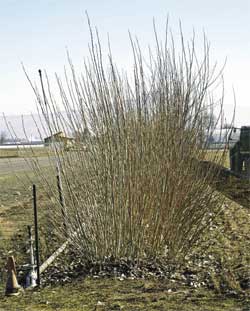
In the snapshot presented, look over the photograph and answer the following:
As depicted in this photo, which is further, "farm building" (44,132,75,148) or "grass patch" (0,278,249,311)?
"farm building" (44,132,75,148)

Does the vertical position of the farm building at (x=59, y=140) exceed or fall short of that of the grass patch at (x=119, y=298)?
it exceeds it

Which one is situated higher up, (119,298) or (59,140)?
(59,140)

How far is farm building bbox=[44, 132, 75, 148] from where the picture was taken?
6306 mm

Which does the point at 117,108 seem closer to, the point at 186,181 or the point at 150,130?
the point at 150,130

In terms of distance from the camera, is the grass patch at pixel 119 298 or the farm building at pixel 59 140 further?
the farm building at pixel 59 140

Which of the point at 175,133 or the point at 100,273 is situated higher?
the point at 175,133

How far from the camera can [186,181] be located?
21.5 feet

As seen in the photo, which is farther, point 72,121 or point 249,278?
point 72,121

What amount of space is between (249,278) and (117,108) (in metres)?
2.34

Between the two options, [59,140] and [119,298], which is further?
[59,140]

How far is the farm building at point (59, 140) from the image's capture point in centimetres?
631

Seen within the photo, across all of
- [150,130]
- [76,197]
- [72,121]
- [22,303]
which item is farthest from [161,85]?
[22,303]

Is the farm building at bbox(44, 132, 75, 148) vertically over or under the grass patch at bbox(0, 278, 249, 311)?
over

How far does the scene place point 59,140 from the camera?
6.35 metres
